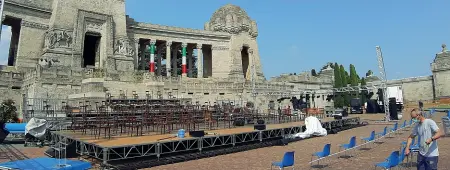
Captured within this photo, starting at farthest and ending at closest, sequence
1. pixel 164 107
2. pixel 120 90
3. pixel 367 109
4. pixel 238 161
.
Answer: pixel 367 109, pixel 120 90, pixel 164 107, pixel 238 161

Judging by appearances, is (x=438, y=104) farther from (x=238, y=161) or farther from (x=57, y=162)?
(x=57, y=162)

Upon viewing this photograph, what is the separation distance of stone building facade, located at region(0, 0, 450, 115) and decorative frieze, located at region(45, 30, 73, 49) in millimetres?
106

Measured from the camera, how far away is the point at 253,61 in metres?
51.8

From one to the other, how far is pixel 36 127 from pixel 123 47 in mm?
24042

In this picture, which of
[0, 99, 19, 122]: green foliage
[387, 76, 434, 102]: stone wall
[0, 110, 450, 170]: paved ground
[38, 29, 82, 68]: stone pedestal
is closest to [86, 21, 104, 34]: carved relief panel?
[38, 29, 82, 68]: stone pedestal

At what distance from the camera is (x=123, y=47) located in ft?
133

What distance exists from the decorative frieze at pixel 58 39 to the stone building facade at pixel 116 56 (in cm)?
11

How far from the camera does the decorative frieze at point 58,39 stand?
34.8m

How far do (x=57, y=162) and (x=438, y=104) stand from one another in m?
50.0

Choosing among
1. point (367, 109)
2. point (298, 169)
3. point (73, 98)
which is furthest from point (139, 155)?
point (367, 109)

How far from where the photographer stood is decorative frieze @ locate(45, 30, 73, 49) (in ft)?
114

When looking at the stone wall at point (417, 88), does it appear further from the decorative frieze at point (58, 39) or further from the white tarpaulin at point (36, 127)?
the white tarpaulin at point (36, 127)

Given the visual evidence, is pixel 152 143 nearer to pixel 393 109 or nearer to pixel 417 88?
pixel 393 109

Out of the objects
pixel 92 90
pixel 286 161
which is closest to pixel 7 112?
pixel 92 90
